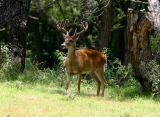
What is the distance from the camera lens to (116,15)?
101 feet

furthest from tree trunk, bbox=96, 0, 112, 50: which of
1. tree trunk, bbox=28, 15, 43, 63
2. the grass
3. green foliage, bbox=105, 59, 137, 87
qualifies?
tree trunk, bbox=28, 15, 43, 63

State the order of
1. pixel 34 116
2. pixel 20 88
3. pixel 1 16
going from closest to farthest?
pixel 34 116, pixel 20 88, pixel 1 16

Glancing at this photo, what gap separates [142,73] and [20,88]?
2958mm

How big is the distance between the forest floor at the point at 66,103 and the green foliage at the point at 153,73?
284 mm

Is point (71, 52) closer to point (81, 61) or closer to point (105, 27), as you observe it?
point (81, 61)

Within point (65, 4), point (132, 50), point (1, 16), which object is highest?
point (65, 4)

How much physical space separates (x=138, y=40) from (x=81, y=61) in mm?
1651

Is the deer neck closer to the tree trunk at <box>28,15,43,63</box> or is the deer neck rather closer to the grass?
the grass

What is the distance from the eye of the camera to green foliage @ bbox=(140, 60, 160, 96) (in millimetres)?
14164


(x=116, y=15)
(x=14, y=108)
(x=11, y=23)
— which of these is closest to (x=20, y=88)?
(x=14, y=108)

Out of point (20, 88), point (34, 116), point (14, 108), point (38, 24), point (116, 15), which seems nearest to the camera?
point (34, 116)

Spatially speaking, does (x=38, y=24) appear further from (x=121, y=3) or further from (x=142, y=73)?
(x=142, y=73)

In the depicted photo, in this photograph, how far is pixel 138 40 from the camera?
14.7 meters

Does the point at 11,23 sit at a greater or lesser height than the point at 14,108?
greater
